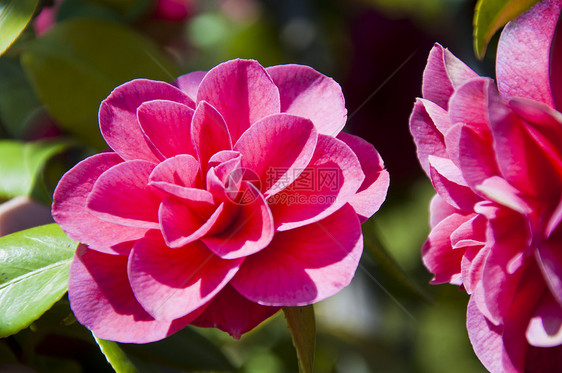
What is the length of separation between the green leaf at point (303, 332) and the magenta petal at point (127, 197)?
5.0 inches

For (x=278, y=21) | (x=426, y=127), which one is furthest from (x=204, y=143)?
(x=278, y=21)

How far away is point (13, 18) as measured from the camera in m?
0.54

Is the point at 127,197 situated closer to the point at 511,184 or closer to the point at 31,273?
the point at 31,273

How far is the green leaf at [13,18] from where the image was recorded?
533 mm

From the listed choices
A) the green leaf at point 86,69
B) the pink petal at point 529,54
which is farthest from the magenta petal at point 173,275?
the green leaf at point 86,69

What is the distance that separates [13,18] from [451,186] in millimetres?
442

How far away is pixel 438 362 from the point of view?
3.38ft

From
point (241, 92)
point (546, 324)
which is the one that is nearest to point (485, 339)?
point (546, 324)

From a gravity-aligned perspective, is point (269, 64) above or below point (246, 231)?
below

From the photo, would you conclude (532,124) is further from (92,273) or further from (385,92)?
(385,92)

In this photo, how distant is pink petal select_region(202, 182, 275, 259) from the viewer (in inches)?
15.2

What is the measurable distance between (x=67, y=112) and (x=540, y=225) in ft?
1.97

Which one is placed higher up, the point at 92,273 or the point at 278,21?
the point at 92,273

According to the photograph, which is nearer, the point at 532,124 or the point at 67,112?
the point at 532,124
